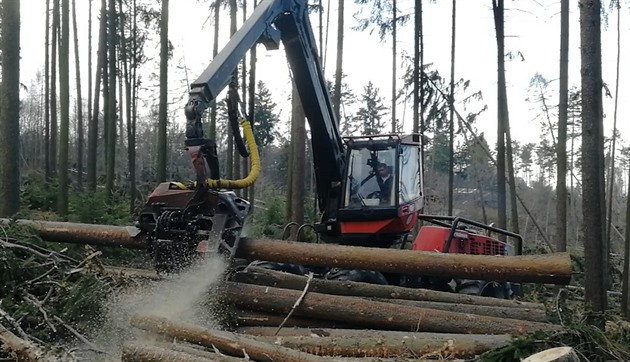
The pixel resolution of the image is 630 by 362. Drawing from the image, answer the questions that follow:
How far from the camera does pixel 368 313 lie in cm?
521

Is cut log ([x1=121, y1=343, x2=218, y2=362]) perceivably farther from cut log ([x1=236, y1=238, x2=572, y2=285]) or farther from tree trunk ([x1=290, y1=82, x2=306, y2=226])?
tree trunk ([x1=290, y1=82, x2=306, y2=226])

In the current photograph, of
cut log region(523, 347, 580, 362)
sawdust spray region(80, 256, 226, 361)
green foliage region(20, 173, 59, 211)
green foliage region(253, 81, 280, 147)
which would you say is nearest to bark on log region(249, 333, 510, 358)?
cut log region(523, 347, 580, 362)

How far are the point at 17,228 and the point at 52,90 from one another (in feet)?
55.7

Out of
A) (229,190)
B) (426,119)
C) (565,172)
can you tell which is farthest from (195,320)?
(426,119)

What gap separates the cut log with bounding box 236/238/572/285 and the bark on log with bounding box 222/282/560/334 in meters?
0.39

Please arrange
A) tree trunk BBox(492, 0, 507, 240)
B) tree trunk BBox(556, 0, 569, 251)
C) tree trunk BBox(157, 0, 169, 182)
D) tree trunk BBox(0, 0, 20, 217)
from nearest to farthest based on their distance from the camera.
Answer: tree trunk BBox(0, 0, 20, 217)
tree trunk BBox(556, 0, 569, 251)
tree trunk BBox(492, 0, 507, 240)
tree trunk BBox(157, 0, 169, 182)

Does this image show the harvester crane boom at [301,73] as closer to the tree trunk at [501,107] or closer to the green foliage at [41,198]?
the tree trunk at [501,107]

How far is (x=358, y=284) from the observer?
229 inches

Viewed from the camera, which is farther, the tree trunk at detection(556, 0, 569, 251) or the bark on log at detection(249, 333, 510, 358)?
the tree trunk at detection(556, 0, 569, 251)

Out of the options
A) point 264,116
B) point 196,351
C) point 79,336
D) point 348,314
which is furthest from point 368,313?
point 264,116

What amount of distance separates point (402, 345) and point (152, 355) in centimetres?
192

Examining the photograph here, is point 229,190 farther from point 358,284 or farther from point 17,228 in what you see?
point 17,228

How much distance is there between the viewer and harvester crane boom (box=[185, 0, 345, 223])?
5.87 m

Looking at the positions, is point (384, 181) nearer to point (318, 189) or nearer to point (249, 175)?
point (318, 189)
